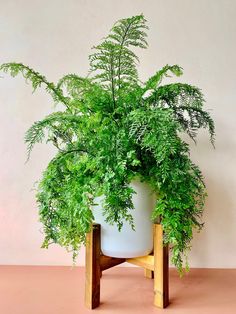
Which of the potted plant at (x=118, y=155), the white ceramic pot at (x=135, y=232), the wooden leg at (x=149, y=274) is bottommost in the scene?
the wooden leg at (x=149, y=274)

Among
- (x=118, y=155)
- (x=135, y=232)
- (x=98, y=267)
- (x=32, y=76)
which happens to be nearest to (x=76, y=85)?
(x=32, y=76)

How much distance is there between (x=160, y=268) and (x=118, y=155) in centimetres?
49

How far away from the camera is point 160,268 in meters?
1.13

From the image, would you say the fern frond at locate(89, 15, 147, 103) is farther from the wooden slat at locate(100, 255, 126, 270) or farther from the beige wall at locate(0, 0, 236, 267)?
the wooden slat at locate(100, 255, 126, 270)

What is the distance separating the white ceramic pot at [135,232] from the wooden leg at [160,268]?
0.12ft

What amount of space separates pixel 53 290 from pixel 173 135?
0.89 meters

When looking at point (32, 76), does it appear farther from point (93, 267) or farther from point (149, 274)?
point (149, 274)

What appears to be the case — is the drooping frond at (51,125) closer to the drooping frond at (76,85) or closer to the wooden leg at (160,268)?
the drooping frond at (76,85)

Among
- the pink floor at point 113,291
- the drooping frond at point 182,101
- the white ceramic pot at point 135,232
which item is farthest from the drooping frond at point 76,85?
the pink floor at point 113,291

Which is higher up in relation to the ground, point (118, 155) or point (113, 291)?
point (118, 155)

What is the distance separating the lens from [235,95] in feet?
5.20

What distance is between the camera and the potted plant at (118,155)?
1.00m

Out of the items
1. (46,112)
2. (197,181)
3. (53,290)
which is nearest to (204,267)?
(197,181)

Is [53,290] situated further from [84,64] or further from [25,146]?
[84,64]
